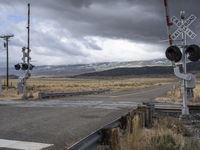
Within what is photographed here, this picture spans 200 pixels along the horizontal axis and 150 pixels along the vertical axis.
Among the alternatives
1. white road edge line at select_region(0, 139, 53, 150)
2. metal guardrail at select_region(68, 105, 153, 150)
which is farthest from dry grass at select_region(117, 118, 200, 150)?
white road edge line at select_region(0, 139, 53, 150)

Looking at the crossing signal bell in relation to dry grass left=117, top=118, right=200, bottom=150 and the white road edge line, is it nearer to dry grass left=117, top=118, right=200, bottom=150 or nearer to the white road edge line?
dry grass left=117, top=118, right=200, bottom=150

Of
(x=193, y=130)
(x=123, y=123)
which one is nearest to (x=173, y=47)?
(x=193, y=130)

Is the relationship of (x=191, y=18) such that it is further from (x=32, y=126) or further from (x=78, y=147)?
(x=78, y=147)

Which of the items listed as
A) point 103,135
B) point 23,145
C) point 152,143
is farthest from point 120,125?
point 23,145

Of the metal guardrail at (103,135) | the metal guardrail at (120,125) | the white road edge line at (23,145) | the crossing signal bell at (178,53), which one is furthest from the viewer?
the crossing signal bell at (178,53)

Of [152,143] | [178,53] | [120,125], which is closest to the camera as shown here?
[152,143]

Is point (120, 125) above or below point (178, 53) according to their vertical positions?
below

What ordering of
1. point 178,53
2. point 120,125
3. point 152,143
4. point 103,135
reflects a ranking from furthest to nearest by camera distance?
point 178,53, point 120,125, point 152,143, point 103,135

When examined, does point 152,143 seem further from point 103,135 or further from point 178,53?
point 178,53

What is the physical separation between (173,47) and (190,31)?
3.61ft

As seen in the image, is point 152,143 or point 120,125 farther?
point 120,125

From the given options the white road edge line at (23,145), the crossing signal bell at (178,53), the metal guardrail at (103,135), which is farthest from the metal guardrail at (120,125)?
the crossing signal bell at (178,53)

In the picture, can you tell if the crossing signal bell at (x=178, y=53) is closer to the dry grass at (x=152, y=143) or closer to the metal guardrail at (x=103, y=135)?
the metal guardrail at (x=103, y=135)

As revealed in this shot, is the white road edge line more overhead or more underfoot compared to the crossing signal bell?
more underfoot
